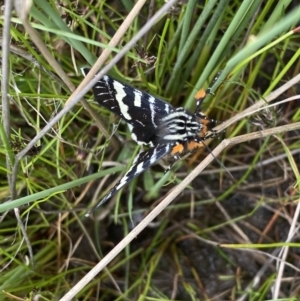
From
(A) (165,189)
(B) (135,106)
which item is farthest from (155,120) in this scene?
(A) (165,189)

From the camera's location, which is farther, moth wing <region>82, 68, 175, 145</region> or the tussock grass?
the tussock grass

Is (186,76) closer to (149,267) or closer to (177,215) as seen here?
(177,215)

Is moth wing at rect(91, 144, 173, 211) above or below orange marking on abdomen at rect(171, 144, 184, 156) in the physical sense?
below

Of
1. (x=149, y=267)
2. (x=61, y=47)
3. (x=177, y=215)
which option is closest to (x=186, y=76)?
(x=61, y=47)

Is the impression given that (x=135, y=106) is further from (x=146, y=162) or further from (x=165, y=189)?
(x=165, y=189)

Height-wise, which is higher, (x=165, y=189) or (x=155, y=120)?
(x=155, y=120)

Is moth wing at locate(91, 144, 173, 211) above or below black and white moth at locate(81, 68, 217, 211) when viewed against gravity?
below

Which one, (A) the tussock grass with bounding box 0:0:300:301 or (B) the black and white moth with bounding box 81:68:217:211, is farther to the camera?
(A) the tussock grass with bounding box 0:0:300:301

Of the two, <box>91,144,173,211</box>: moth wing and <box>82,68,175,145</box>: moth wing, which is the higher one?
<box>82,68,175,145</box>: moth wing

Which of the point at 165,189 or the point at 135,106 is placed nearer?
the point at 135,106
